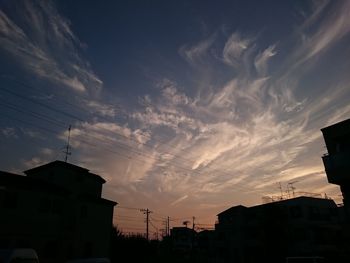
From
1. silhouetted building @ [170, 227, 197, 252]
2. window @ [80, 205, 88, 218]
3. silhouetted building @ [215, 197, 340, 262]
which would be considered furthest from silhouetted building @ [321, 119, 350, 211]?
silhouetted building @ [170, 227, 197, 252]

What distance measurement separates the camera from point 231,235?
5850 centimetres

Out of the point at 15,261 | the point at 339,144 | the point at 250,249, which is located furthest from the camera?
the point at 250,249

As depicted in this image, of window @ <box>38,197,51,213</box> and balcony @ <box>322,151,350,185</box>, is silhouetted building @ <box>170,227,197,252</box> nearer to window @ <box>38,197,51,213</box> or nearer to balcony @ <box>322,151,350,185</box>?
window @ <box>38,197,51,213</box>

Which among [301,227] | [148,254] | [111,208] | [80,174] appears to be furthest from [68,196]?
[301,227]

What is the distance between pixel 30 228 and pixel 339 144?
27621 millimetres

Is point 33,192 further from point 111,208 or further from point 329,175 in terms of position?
point 329,175

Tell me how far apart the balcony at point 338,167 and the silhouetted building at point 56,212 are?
25.9 meters

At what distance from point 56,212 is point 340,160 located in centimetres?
2728

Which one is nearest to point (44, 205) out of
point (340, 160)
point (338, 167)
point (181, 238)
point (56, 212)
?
point (56, 212)

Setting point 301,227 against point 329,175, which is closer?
point 329,175

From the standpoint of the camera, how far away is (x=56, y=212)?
3147 cm

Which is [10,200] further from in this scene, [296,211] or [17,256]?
[296,211]

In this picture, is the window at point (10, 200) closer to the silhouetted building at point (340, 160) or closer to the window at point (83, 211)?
the window at point (83, 211)

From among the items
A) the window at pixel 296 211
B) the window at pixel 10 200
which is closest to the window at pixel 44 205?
the window at pixel 10 200
